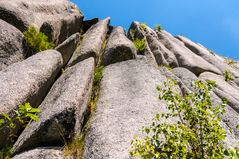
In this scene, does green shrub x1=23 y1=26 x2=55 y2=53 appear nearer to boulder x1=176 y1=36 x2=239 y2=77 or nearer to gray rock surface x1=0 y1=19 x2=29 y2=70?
gray rock surface x1=0 y1=19 x2=29 y2=70

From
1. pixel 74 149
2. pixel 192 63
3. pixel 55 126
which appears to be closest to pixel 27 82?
pixel 55 126

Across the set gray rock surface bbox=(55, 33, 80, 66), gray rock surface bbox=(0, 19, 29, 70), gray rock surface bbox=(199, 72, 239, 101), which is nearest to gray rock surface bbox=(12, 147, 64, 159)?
gray rock surface bbox=(0, 19, 29, 70)

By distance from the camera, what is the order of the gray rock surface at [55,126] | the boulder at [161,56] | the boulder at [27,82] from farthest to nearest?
1. the boulder at [161,56]
2. the boulder at [27,82]
3. the gray rock surface at [55,126]

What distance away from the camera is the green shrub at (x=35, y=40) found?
17578mm

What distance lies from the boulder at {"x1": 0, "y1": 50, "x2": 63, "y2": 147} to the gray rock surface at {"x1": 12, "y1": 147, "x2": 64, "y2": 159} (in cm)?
126

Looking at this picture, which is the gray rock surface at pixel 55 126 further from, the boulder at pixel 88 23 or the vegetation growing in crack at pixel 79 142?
the boulder at pixel 88 23

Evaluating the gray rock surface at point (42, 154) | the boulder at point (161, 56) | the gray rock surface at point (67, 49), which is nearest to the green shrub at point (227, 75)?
the boulder at point (161, 56)

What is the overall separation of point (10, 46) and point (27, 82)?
4.64 meters

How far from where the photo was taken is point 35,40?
17.9 metres

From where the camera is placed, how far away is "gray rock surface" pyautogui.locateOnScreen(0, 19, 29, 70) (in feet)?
49.2

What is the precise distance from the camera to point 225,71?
24.6m

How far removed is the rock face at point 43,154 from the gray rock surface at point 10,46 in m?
6.88

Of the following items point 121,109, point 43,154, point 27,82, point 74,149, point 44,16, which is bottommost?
point 43,154

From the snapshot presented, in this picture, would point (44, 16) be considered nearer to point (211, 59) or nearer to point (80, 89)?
point (80, 89)
